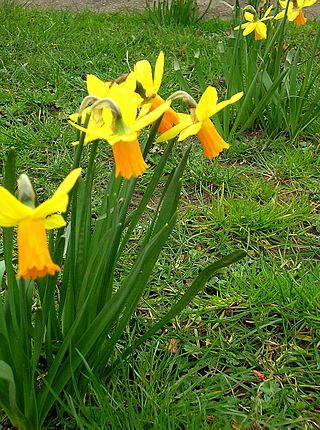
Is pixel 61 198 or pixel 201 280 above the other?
pixel 61 198

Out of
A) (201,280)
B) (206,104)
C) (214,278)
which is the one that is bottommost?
(214,278)

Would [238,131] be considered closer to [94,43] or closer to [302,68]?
[302,68]

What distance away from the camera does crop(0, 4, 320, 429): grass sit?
4.84 ft

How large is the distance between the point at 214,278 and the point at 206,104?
967mm

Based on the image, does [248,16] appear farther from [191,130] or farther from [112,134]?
[112,134]

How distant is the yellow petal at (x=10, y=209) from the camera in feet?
2.95

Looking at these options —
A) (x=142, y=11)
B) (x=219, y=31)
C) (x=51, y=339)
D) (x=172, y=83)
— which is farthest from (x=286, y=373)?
(x=142, y=11)

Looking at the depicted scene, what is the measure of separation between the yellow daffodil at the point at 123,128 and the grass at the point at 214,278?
22.9 inches

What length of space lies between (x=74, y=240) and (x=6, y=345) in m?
0.27

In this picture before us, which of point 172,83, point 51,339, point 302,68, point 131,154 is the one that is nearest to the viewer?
point 131,154

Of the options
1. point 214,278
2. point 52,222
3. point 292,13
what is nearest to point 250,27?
point 292,13

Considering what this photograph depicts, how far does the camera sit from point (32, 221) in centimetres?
94

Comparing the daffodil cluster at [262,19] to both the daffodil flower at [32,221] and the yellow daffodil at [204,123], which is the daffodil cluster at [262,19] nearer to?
the yellow daffodil at [204,123]

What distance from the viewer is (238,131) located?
2982 mm
